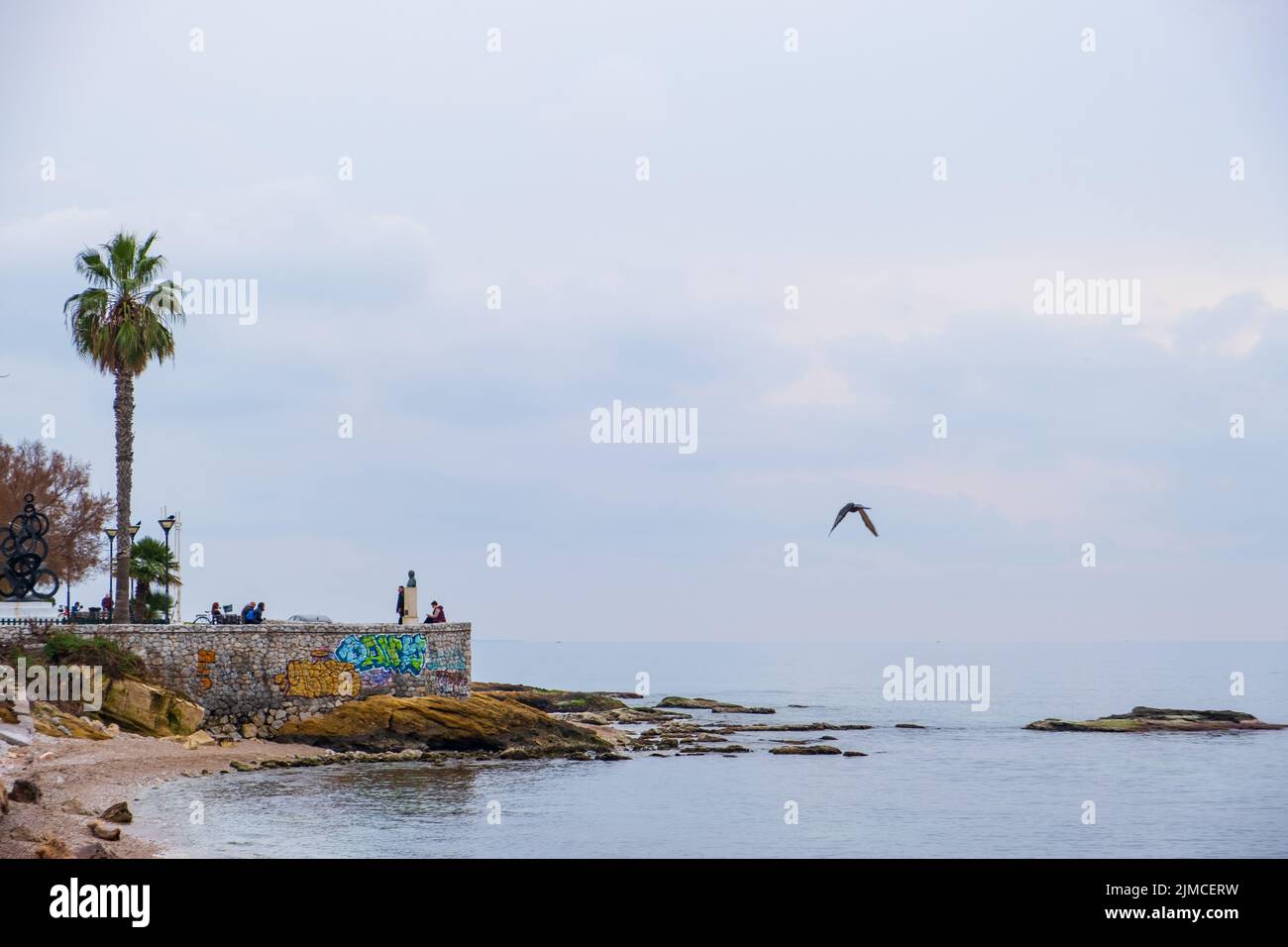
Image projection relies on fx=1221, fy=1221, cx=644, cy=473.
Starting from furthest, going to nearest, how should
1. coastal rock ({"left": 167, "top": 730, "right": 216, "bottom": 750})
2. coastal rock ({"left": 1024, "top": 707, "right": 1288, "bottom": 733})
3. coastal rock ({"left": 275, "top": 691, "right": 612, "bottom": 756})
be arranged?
coastal rock ({"left": 1024, "top": 707, "right": 1288, "bottom": 733}), coastal rock ({"left": 275, "top": 691, "right": 612, "bottom": 756}), coastal rock ({"left": 167, "top": 730, "right": 216, "bottom": 750})

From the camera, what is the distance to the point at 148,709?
128 feet

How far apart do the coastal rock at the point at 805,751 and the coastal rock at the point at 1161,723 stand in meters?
21.0

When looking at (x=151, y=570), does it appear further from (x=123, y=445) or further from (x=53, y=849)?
(x=53, y=849)

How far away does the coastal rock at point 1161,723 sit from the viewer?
67250 mm

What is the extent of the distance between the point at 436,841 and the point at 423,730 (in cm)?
1655

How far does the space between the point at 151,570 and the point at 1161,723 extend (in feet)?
173

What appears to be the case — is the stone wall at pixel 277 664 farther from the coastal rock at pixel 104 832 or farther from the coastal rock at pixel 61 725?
the coastal rock at pixel 104 832

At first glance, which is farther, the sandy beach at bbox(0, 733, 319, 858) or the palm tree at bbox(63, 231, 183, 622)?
the palm tree at bbox(63, 231, 183, 622)

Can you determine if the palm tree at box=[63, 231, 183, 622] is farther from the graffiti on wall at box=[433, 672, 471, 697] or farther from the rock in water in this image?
the rock in water

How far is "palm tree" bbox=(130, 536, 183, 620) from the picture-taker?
45719 millimetres

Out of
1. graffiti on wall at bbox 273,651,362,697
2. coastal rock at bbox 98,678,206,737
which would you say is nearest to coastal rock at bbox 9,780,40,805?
coastal rock at bbox 98,678,206,737

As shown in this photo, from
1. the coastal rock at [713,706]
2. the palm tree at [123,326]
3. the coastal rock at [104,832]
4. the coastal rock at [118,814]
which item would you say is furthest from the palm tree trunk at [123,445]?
the coastal rock at [713,706]

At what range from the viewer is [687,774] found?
147 feet

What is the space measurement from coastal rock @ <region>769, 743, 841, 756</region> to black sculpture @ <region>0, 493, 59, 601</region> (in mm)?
30082
